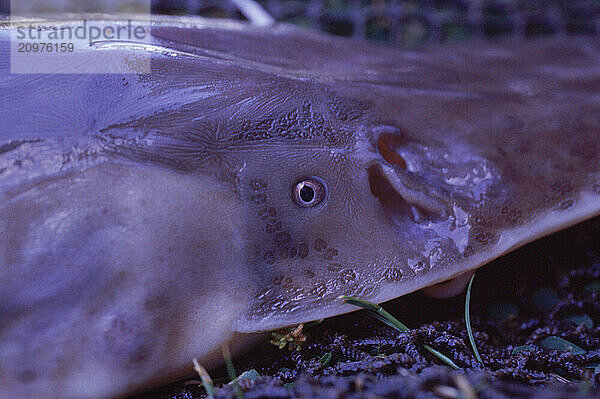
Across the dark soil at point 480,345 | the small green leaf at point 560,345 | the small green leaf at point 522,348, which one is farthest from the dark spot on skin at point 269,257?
the small green leaf at point 560,345

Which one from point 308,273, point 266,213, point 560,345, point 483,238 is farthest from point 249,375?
point 560,345

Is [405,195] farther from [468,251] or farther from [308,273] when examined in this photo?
[308,273]

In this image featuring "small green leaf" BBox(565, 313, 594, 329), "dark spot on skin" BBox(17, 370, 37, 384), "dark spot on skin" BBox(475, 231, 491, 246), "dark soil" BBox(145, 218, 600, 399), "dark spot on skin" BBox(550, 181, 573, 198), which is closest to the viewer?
"dark soil" BBox(145, 218, 600, 399)

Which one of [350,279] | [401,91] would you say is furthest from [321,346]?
[401,91]

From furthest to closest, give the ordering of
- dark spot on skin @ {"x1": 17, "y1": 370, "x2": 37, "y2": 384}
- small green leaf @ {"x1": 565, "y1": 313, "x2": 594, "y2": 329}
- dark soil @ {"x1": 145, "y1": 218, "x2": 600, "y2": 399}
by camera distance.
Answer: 1. small green leaf @ {"x1": 565, "y1": 313, "x2": 594, "y2": 329}
2. dark spot on skin @ {"x1": 17, "y1": 370, "x2": 37, "y2": 384}
3. dark soil @ {"x1": 145, "y1": 218, "x2": 600, "y2": 399}

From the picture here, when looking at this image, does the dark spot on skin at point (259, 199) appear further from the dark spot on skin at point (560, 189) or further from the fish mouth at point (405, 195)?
the dark spot on skin at point (560, 189)

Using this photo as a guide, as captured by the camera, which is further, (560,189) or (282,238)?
(560,189)

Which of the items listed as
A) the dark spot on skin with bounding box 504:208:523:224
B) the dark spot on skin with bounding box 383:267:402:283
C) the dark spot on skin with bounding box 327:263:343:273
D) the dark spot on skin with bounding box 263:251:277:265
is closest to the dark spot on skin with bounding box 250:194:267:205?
the dark spot on skin with bounding box 263:251:277:265

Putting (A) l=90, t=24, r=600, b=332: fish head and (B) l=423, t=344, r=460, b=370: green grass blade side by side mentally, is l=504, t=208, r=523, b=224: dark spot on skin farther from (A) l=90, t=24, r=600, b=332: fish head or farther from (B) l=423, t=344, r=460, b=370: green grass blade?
(B) l=423, t=344, r=460, b=370: green grass blade
